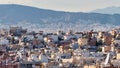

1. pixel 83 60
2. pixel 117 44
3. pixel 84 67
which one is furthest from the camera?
pixel 117 44

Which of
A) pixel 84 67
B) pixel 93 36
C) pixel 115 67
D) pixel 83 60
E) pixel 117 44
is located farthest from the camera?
pixel 93 36

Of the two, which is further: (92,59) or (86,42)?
(86,42)

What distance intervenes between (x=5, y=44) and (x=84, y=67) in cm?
3621

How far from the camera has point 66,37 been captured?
9406cm

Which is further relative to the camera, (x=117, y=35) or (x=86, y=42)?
(x=117, y=35)

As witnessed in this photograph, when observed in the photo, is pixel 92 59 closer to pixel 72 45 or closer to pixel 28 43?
pixel 72 45

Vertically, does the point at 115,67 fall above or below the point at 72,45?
above

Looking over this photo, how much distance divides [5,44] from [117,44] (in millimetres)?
16464

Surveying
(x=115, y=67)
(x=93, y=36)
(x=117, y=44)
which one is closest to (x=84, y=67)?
(x=115, y=67)

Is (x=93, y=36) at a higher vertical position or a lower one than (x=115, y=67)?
lower

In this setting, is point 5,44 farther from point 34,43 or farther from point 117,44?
point 117,44

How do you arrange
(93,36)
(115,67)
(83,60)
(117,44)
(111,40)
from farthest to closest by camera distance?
(93,36), (111,40), (117,44), (83,60), (115,67)

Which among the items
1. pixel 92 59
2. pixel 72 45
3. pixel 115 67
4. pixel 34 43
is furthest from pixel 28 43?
pixel 115 67

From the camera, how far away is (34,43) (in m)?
87.9
